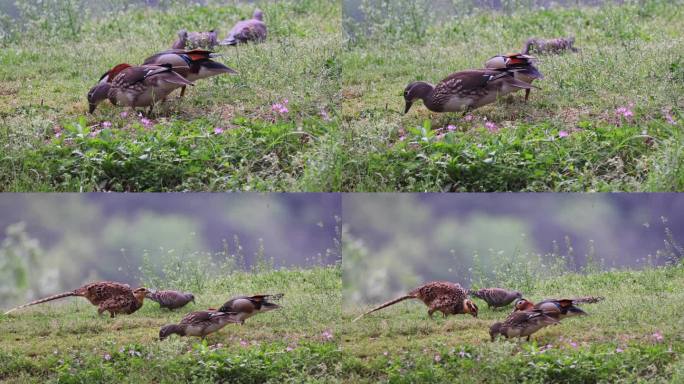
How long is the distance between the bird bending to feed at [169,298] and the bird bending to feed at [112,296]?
68 mm

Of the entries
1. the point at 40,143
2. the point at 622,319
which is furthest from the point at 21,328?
the point at 622,319

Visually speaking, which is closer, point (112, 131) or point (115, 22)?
point (112, 131)

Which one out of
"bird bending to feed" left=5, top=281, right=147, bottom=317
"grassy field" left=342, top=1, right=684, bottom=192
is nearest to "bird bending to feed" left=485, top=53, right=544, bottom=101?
"grassy field" left=342, top=1, right=684, bottom=192

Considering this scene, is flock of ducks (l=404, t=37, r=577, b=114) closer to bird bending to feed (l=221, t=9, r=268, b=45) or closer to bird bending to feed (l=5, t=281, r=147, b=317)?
bird bending to feed (l=221, t=9, r=268, b=45)

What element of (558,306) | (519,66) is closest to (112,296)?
(558,306)

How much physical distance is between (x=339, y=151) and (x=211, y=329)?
147cm

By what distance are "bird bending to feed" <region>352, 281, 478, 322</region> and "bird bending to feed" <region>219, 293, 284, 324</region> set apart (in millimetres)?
602

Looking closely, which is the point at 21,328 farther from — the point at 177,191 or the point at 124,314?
the point at 177,191

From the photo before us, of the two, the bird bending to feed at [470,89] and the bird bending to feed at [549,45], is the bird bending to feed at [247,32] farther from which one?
the bird bending to feed at [549,45]

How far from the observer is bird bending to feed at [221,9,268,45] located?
26.6 feet

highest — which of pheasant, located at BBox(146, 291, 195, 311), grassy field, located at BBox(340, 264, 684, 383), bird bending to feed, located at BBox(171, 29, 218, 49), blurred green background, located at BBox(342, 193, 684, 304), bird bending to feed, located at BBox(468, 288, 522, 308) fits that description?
bird bending to feed, located at BBox(171, 29, 218, 49)

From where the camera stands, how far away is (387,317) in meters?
7.02

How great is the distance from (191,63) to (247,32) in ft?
3.16

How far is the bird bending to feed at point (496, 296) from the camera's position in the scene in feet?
23.0
